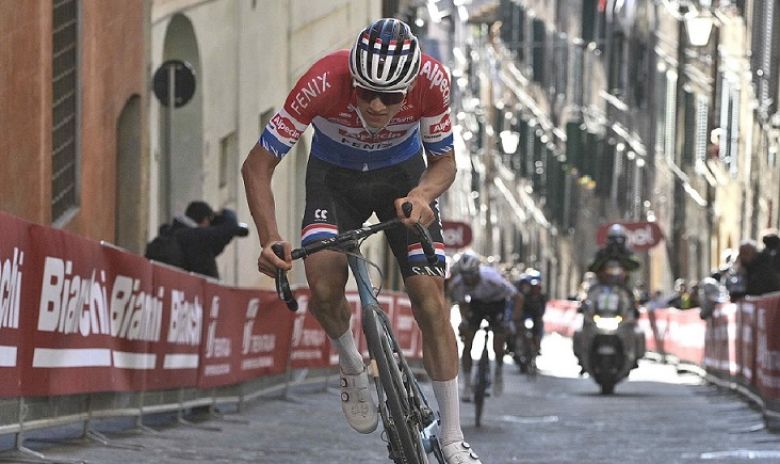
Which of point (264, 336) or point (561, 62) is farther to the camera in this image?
point (561, 62)

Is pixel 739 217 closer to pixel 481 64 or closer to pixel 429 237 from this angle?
pixel 429 237

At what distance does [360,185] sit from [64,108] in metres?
11.5

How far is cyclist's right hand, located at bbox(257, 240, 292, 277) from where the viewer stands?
309 inches

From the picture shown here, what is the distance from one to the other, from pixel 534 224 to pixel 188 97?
215 ft

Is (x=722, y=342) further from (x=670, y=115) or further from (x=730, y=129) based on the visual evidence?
(x=670, y=115)

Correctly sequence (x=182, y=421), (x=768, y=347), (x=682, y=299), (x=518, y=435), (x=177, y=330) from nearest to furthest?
(x=177, y=330) < (x=182, y=421) < (x=518, y=435) < (x=768, y=347) < (x=682, y=299)

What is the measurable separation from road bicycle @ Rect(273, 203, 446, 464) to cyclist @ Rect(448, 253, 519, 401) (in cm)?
1050

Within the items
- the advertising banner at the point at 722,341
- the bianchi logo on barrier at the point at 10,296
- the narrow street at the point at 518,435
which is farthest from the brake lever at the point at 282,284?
the advertising banner at the point at 722,341

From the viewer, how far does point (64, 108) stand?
65.0ft

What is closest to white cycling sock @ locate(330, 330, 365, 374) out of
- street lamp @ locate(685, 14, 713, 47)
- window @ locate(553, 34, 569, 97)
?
street lamp @ locate(685, 14, 713, 47)

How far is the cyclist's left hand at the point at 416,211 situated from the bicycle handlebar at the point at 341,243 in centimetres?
2

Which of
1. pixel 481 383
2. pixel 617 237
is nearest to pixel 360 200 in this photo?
pixel 481 383

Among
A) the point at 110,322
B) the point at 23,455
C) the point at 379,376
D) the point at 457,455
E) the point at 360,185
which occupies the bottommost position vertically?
the point at 23,455

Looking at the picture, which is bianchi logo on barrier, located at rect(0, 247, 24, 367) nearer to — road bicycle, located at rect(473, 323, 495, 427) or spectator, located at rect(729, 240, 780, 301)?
road bicycle, located at rect(473, 323, 495, 427)
